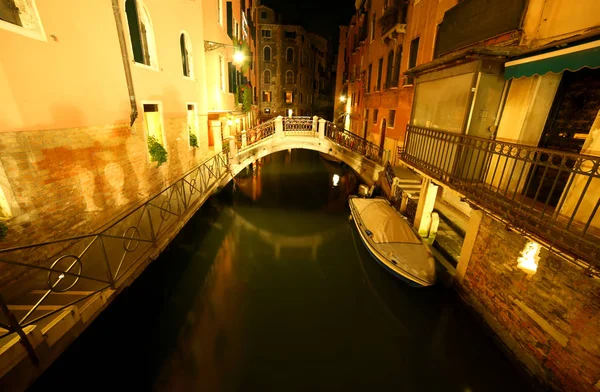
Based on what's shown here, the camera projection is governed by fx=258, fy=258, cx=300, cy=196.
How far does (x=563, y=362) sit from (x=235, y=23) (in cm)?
1999

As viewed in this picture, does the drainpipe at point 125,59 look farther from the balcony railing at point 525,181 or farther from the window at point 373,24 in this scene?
the window at point 373,24

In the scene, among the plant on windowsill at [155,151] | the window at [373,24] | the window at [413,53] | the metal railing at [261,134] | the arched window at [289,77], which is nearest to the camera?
the plant on windowsill at [155,151]

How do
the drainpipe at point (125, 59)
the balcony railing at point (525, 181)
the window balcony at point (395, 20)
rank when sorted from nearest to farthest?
the balcony railing at point (525, 181), the drainpipe at point (125, 59), the window balcony at point (395, 20)

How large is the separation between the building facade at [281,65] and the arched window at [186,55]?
71.5ft

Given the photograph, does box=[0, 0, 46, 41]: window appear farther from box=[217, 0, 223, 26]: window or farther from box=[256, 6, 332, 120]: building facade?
box=[256, 6, 332, 120]: building facade

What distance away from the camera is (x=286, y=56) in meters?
32.7

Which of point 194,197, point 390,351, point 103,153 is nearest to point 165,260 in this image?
point 194,197

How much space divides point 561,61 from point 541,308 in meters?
4.23

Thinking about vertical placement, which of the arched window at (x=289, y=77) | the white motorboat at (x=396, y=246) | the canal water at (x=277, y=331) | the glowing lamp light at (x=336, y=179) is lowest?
the canal water at (x=277, y=331)

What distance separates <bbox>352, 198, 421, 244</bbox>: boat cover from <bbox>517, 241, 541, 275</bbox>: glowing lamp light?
121 inches

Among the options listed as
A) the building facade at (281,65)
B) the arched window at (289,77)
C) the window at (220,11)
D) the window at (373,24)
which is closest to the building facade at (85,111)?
the window at (220,11)

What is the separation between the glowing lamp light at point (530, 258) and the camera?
15.7 feet

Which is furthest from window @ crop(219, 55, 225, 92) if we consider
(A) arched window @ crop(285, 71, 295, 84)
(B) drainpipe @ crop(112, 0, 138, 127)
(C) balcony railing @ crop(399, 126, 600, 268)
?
(A) arched window @ crop(285, 71, 295, 84)

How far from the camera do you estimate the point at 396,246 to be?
8.10m
